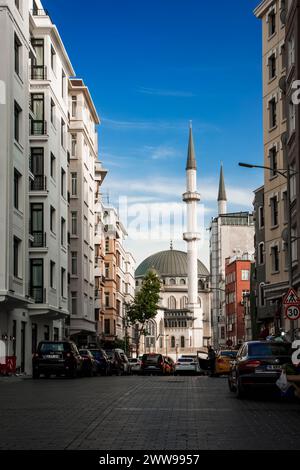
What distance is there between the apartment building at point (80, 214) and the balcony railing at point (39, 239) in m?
14.8

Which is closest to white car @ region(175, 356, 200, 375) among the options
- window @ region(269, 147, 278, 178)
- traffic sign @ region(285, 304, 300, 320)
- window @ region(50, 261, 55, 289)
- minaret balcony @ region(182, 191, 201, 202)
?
window @ region(50, 261, 55, 289)

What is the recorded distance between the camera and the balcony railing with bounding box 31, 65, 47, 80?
51000mm

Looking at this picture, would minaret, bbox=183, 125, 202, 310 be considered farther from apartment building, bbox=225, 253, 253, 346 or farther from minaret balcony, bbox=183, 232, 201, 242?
apartment building, bbox=225, 253, 253, 346

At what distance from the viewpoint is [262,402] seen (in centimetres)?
2002

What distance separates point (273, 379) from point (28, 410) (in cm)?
673

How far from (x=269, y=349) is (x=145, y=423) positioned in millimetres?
7916

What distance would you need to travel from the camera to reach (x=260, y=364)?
68.6 ft

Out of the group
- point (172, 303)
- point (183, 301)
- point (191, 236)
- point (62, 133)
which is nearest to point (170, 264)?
point (183, 301)

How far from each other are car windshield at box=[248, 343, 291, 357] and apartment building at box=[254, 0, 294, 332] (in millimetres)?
20183

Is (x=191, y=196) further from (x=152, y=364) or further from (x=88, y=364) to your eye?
(x=88, y=364)

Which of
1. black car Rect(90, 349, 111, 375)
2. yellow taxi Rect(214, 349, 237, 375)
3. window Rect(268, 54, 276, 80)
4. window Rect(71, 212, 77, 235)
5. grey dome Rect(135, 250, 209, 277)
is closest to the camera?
window Rect(268, 54, 276, 80)

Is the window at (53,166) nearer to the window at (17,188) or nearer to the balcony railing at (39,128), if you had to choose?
the balcony railing at (39,128)

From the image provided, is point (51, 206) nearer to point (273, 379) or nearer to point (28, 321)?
point (28, 321)
